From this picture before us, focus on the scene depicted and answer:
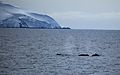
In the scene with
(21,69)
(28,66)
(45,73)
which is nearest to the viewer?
(45,73)

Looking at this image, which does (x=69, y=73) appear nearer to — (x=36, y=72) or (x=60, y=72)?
(x=60, y=72)

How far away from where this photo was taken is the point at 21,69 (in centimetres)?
5412

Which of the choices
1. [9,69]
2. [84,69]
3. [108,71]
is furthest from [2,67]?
[108,71]

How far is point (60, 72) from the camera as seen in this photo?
51.8m

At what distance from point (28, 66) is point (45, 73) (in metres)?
8.55

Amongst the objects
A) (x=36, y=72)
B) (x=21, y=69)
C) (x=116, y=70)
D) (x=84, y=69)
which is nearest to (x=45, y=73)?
(x=36, y=72)

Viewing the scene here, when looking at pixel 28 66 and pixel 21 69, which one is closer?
pixel 21 69

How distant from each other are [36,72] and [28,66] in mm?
7396

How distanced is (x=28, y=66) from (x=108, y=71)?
51.9 ft

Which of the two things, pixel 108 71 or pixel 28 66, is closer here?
pixel 108 71

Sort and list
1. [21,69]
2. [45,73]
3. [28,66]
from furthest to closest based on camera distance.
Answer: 1. [28,66]
2. [21,69]
3. [45,73]

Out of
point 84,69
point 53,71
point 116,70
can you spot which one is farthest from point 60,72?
point 116,70

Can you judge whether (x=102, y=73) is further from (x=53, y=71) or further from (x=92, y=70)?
(x=53, y=71)

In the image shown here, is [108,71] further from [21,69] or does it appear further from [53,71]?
[21,69]
